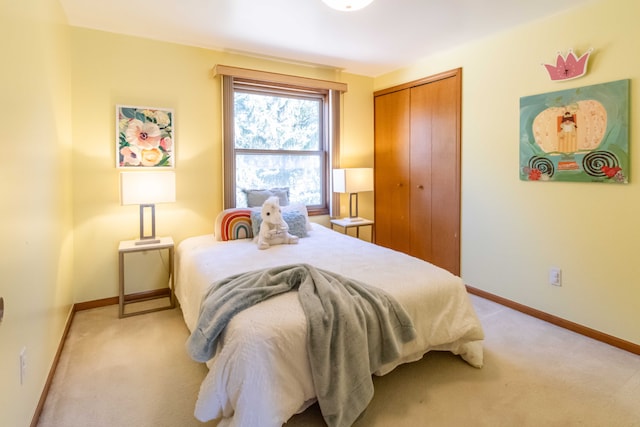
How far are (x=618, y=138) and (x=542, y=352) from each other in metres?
1.46

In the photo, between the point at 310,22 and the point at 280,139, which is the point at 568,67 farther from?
the point at 280,139

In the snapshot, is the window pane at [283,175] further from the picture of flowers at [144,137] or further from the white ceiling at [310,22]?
the white ceiling at [310,22]

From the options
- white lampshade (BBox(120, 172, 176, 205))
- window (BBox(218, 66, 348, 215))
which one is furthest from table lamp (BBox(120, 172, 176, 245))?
window (BBox(218, 66, 348, 215))

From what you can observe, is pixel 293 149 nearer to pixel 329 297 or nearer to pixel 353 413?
pixel 329 297

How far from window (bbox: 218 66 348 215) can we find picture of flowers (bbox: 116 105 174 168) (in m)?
0.52

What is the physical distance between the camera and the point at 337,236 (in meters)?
3.20

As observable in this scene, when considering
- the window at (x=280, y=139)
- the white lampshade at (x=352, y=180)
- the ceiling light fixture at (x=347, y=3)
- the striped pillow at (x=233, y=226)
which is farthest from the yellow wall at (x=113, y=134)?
the ceiling light fixture at (x=347, y=3)

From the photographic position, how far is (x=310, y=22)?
2834mm

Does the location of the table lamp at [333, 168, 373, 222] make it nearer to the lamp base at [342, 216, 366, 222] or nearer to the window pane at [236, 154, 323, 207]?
the lamp base at [342, 216, 366, 222]

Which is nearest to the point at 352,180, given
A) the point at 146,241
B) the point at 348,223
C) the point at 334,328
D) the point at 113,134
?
the point at 348,223

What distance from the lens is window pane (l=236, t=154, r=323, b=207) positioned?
12.0ft

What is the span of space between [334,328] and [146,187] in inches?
80.1

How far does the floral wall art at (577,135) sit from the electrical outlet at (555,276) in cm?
69

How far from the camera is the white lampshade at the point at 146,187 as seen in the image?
2.82 metres
